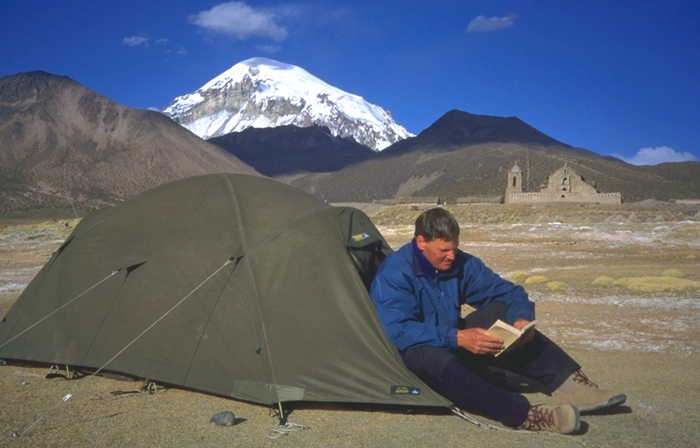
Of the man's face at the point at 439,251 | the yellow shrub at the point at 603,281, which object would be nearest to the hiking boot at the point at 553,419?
the man's face at the point at 439,251

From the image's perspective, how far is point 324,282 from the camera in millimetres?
5309

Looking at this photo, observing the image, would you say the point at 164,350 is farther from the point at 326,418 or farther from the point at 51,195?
the point at 51,195

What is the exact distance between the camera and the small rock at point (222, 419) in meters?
4.56

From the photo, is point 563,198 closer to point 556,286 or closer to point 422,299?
point 556,286

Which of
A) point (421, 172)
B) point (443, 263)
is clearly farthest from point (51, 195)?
point (443, 263)

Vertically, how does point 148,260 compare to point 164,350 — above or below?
above

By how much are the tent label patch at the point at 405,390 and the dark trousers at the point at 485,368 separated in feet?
0.34

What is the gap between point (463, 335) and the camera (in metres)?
4.50

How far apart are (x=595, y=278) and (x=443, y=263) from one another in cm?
966

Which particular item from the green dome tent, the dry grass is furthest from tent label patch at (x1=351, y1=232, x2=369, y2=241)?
the dry grass

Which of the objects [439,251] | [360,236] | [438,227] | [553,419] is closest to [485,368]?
[553,419]

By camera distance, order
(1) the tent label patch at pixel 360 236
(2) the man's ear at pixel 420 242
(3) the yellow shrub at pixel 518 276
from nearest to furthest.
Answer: (2) the man's ear at pixel 420 242
(1) the tent label patch at pixel 360 236
(3) the yellow shrub at pixel 518 276

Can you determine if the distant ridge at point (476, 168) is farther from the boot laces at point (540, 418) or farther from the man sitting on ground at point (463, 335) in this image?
the boot laces at point (540, 418)

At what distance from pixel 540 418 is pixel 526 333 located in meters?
0.60
